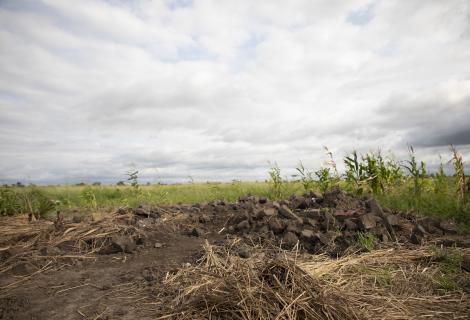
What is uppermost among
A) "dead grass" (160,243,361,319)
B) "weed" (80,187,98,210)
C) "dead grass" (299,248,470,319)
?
"weed" (80,187,98,210)

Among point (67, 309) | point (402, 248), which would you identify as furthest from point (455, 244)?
point (67, 309)

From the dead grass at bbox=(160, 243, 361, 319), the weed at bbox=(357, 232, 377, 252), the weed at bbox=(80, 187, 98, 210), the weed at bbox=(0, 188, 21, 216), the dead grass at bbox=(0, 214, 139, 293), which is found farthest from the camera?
the weed at bbox=(80, 187, 98, 210)

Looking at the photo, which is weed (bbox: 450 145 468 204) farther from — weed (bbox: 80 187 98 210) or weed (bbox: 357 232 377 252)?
weed (bbox: 80 187 98 210)

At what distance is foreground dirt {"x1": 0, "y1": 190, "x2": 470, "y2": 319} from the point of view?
2.61 m

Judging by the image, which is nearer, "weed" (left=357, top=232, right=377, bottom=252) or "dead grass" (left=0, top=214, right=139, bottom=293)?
"dead grass" (left=0, top=214, right=139, bottom=293)

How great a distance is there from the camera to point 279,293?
84.7 inches

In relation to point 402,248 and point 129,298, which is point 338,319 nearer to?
point 129,298

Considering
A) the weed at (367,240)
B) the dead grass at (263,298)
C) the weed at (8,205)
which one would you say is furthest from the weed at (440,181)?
the weed at (8,205)

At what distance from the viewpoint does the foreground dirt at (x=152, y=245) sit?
2.61 metres

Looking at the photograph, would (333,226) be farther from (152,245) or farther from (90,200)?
(90,200)

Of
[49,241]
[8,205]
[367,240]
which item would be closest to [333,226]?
[367,240]

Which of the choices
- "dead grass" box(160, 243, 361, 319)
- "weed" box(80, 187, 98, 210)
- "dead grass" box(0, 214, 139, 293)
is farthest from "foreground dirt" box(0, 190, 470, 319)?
"weed" box(80, 187, 98, 210)

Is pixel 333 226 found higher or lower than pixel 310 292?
higher

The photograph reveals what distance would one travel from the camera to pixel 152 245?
406cm
